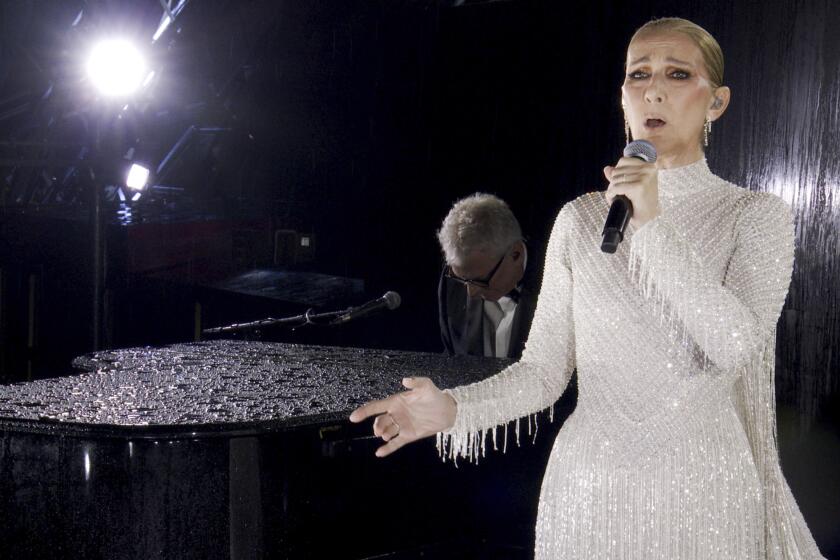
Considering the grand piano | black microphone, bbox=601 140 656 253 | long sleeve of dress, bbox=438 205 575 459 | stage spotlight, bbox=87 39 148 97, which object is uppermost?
stage spotlight, bbox=87 39 148 97

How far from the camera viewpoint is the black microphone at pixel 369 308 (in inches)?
117

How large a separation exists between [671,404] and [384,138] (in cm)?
435

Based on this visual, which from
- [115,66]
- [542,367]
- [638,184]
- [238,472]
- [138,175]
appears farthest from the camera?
[138,175]

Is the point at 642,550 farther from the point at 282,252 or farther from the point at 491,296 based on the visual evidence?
the point at 282,252

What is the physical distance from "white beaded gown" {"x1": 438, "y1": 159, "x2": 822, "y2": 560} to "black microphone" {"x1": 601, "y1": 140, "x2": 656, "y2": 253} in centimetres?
4

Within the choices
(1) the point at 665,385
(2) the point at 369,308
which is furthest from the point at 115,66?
(1) the point at 665,385

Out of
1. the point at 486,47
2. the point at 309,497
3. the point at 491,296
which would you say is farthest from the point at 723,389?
the point at 486,47

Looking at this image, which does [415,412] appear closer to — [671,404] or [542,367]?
[542,367]

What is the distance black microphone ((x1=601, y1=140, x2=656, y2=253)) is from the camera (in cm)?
109

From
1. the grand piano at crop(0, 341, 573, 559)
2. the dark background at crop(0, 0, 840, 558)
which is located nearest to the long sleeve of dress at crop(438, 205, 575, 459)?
the grand piano at crop(0, 341, 573, 559)

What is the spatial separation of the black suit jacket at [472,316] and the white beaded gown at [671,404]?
2340 millimetres

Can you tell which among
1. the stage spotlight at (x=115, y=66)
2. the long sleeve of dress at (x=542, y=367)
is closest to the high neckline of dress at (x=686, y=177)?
the long sleeve of dress at (x=542, y=367)

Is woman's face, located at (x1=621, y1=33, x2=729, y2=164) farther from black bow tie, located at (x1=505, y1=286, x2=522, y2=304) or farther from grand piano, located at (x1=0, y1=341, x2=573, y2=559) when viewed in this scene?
black bow tie, located at (x1=505, y1=286, x2=522, y2=304)

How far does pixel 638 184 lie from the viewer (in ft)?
3.65
